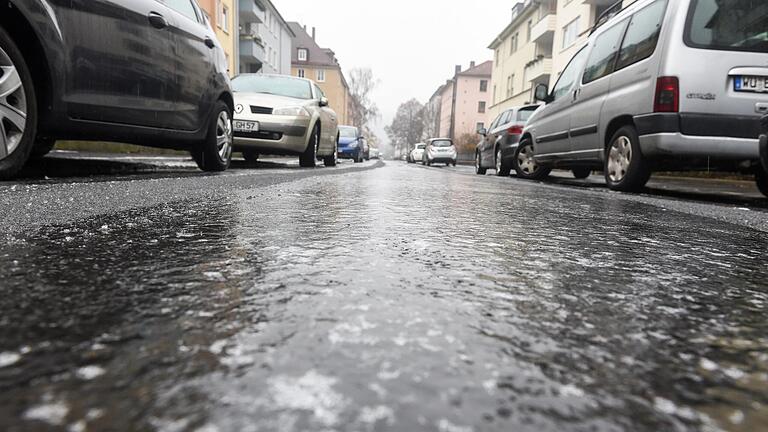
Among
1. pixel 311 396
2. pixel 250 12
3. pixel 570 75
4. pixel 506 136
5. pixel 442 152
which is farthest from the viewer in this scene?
pixel 250 12

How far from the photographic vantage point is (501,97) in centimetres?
4219

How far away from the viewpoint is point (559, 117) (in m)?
7.34

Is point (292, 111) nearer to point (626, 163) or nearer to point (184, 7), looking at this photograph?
point (184, 7)

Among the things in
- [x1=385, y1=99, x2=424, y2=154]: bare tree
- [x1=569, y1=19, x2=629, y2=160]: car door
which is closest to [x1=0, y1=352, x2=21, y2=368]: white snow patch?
[x1=569, y1=19, x2=629, y2=160]: car door

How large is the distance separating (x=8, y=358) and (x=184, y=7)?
196 inches

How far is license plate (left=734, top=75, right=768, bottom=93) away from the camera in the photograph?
449 cm

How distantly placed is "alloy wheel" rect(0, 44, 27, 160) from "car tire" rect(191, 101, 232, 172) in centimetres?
233

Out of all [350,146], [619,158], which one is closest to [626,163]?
[619,158]

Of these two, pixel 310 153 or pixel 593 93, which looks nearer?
pixel 593 93

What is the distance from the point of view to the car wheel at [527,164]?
9.12m

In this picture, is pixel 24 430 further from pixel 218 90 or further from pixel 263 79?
pixel 263 79

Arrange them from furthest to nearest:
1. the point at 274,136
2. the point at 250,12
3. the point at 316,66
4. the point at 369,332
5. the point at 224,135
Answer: the point at 316,66 < the point at 250,12 < the point at 274,136 < the point at 224,135 < the point at 369,332

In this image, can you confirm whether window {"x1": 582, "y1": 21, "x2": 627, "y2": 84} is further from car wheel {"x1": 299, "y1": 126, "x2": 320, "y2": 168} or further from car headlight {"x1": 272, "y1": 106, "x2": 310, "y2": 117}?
car wheel {"x1": 299, "y1": 126, "x2": 320, "y2": 168}

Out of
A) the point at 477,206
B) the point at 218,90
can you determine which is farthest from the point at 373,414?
the point at 218,90
